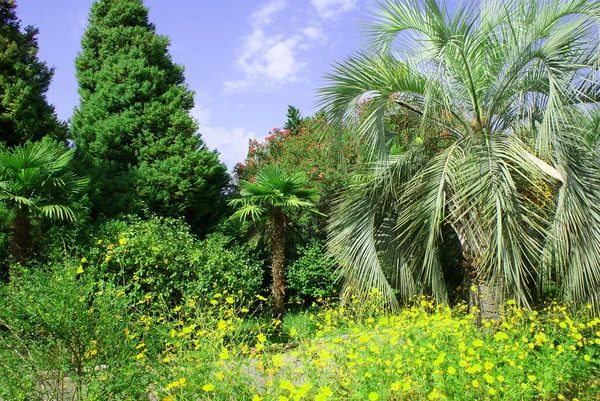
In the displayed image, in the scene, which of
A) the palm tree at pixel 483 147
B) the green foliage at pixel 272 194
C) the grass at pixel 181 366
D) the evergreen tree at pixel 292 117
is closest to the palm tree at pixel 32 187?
the grass at pixel 181 366

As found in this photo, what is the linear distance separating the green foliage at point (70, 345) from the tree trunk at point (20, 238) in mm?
2456

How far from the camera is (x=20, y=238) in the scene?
5.25 metres

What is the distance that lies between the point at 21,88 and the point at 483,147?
258 inches

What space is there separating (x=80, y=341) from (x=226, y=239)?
16.2 feet

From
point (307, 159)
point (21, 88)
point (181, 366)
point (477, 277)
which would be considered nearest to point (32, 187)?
point (21, 88)

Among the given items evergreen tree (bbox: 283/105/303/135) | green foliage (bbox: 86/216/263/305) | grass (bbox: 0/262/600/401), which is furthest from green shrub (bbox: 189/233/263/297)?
evergreen tree (bbox: 283/105/303/135)

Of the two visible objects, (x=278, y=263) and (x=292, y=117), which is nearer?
(x=278, y=263)

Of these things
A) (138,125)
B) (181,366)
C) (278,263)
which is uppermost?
(138,125)

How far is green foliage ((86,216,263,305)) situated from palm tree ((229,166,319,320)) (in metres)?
0.50

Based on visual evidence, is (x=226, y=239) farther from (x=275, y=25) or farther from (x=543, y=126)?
(x=543, y=126)

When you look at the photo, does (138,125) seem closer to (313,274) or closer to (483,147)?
(313,274)

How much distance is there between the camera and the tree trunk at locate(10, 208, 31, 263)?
5238mm

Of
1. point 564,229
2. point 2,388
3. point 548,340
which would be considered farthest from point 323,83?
point 2,388

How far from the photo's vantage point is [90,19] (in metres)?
9.16
